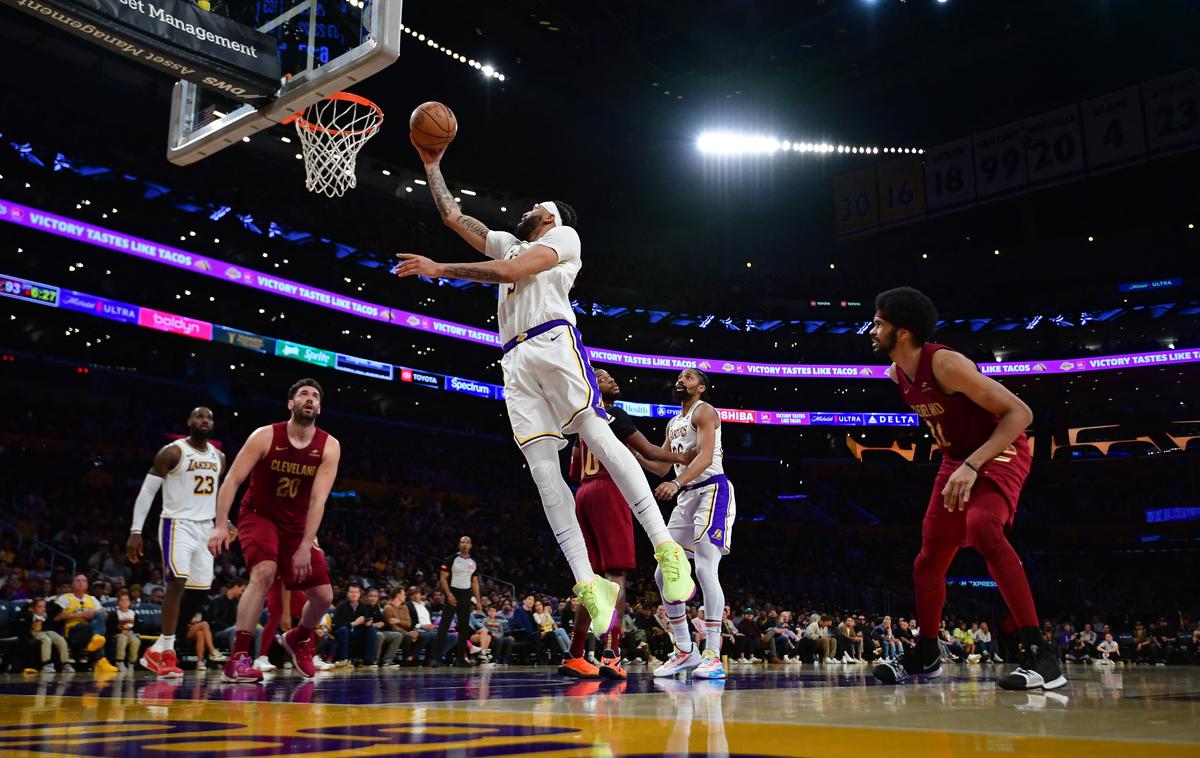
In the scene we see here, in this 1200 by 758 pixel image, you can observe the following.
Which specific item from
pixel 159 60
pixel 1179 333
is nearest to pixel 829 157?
pixel 1179 333

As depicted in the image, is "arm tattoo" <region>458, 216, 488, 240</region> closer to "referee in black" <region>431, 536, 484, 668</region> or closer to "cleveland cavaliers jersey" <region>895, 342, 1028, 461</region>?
"cleveland cavaliers jersey" <region>895, 342, 1028, 461</region>

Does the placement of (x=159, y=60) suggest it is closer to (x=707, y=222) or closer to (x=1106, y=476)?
(x=707, y=222)

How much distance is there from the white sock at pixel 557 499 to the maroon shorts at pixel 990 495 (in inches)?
64.6

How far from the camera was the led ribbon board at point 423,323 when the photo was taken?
22.6 meters

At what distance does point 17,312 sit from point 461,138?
560 inches

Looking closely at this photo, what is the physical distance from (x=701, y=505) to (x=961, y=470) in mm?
2699

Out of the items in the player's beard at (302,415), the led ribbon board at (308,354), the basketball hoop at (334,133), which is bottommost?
the player's beard at (302,415)

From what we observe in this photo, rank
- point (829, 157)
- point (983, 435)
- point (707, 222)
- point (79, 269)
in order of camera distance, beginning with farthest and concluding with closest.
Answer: point (707, 222), point (829, 157), point (79, 269), point (983, 435)

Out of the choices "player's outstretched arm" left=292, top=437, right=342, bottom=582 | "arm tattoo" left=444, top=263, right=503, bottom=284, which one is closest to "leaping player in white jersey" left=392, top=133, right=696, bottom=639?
"arm tattoo" left=444, top=263, right=503, bottom=284

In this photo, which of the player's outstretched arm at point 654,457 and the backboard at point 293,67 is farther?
the backboard at point 293,67

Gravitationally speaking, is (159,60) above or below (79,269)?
below

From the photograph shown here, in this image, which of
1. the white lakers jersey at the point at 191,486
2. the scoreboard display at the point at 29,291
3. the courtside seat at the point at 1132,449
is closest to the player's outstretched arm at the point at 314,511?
the white lakers jersey at the point at 191,486

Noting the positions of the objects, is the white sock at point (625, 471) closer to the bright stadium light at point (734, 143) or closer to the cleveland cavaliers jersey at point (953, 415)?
the cleveland cavaliers jersey at point (953, 415)

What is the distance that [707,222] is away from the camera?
127ft
